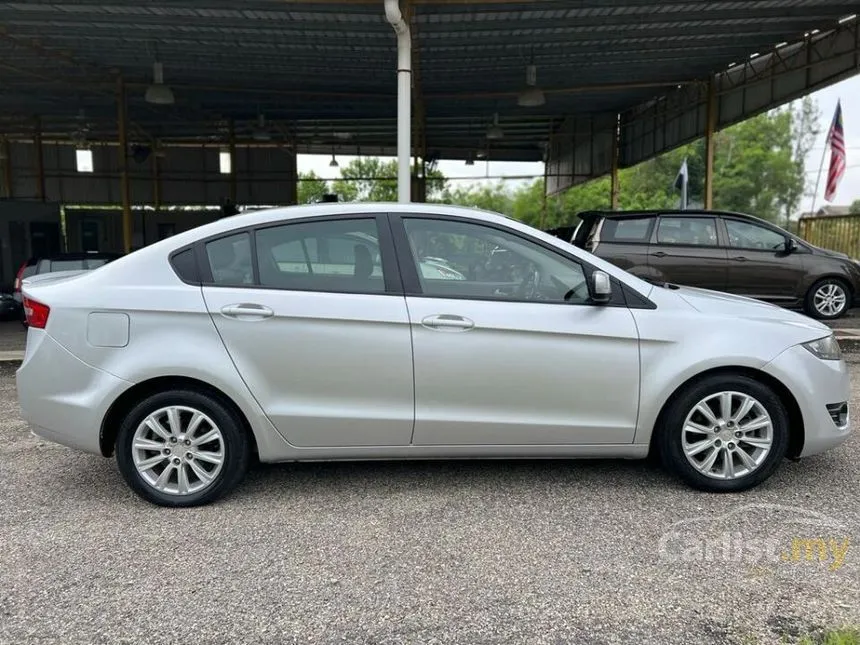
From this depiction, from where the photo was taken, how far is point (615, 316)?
11.8 ft

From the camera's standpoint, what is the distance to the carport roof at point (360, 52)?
9461 mm

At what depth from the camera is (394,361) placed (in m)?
3.52

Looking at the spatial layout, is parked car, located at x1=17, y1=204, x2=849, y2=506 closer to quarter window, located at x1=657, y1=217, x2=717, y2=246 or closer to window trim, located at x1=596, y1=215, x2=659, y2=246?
window trim, located at x1=596, y1=215, x2=659, y2=246

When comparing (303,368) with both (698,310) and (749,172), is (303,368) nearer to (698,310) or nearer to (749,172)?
(698,310)

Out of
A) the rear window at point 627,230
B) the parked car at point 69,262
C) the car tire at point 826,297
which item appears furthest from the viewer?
the parked car at point 69,262

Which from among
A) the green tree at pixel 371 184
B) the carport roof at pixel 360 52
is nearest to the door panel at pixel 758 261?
the carport roof at pixel 360 52

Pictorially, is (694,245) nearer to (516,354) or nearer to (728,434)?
(728,434)

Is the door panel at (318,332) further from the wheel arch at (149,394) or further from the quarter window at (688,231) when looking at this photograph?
the quarter window at (688,231)

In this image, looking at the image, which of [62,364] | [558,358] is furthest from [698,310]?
[62,364]

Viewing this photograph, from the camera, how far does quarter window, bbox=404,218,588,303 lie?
3.63 metres

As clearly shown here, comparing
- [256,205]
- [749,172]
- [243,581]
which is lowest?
[243,581]

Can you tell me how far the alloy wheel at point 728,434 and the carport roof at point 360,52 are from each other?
20.8 ft

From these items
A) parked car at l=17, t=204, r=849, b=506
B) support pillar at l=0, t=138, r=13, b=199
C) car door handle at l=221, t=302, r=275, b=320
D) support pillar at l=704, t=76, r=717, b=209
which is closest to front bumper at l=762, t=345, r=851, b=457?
parked car at l=17, t=204, r=849, b=506

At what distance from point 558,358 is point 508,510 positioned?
2.84 ft
